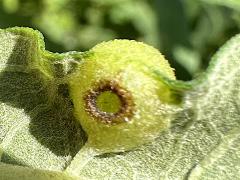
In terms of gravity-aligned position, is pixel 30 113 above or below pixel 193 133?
below

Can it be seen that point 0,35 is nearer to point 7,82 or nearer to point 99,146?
point 7,82

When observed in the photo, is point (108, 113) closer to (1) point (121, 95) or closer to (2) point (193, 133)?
(1) point (121, 95)

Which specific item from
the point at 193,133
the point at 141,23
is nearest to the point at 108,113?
the point at 193,133

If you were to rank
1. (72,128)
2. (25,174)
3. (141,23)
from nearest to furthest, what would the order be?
1. (25,174)
2. (72,128)
3. (141,23)

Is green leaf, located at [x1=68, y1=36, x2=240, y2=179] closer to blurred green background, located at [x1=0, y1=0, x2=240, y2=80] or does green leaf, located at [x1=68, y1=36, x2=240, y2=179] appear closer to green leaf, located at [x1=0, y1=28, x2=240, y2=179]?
green leaf, located at [x1=0, y1=28, x2=240, y2=179]

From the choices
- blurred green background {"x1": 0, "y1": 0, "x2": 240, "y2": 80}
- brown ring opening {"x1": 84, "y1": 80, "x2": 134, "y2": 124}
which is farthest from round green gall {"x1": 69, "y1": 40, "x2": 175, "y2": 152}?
blurred green background {"x1": 0, "y1": 0, "x2": 240, "y2": 80}

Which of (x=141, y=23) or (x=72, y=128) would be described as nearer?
(x=72, y=128)

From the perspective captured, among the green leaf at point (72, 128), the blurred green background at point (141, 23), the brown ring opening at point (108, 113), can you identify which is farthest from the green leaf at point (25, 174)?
the blurred green background at point (141, 23)
